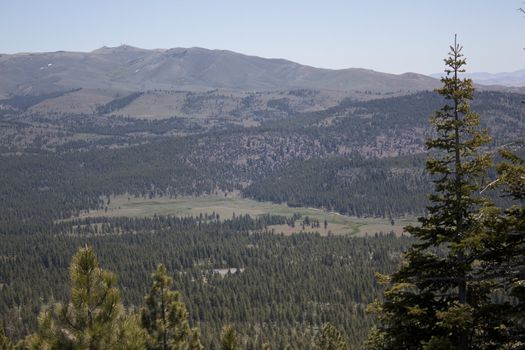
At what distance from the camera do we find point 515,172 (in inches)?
779

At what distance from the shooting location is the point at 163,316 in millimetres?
38688

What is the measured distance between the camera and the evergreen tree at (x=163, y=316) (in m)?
38.4

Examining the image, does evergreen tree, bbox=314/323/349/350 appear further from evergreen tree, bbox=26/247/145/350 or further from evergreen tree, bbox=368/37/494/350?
evergreen tree, bbox=26/247/145/350

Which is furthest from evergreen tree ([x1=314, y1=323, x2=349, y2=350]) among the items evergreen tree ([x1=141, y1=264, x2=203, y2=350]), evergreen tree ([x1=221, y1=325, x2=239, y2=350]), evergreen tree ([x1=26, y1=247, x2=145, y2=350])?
evergreen tree ([x1=26, y1=247, x2=145, y2=350])

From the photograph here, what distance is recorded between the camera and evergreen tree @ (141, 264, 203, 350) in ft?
126

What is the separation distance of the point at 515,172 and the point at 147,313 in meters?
27.5

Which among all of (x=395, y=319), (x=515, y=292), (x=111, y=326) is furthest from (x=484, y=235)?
(x=111, y=326)

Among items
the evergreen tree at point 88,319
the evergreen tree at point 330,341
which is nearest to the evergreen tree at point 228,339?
the evergreen tree at point 88,319

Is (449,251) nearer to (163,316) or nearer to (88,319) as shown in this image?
(88,319)

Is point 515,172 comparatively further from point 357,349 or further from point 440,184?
point 357,349

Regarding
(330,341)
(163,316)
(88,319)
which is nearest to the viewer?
Answer: (88,319)

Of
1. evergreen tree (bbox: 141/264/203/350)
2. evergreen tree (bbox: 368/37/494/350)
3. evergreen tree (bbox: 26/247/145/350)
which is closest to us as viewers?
evergreen tree (bbox: 26/247/145/350)

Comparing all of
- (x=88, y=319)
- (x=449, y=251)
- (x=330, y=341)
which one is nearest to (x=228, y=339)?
(x=88, y=319)

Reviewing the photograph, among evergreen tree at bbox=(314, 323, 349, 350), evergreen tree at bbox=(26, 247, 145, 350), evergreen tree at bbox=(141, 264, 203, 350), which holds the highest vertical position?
evergreen tree at bbox=(26, 247, 145, 350)
